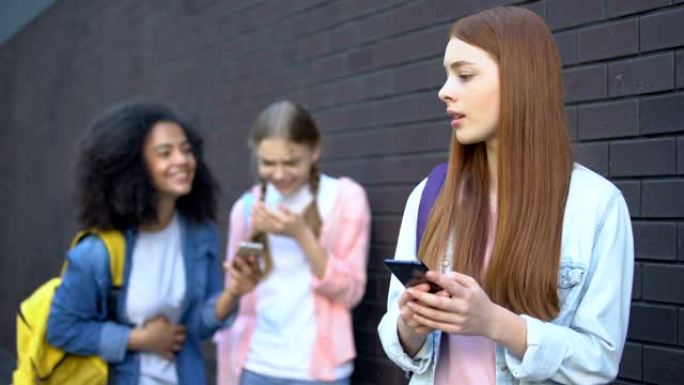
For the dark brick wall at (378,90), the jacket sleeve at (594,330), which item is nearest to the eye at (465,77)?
the jacket sleeve at (594,330)

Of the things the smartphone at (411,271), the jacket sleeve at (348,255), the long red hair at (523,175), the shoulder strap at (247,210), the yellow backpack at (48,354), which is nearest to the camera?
the smartphone at (411,271)

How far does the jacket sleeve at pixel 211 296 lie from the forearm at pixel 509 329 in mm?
2264

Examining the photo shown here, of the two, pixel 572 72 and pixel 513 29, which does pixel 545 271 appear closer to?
pixel 513 29

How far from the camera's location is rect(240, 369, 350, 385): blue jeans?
418cm

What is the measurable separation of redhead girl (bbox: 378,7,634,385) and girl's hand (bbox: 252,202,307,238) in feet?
5.02

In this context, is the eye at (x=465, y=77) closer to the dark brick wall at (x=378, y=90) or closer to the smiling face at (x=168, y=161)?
the dark brick wall at (x=378, y=90)

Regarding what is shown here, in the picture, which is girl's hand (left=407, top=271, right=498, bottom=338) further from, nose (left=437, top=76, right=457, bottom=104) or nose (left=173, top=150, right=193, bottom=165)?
nose (left=173, top=150, right=193, bottom=165)

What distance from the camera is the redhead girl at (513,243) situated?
7.48 feet

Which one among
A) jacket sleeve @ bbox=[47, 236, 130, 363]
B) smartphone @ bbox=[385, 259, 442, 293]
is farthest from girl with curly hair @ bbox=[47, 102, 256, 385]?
smartphone @ bbox=[385, 259, 442, 293]

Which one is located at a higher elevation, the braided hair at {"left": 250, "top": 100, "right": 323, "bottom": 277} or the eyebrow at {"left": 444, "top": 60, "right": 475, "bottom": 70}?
the eyebrow at {"left": 444, "top": 60, "right": 475, "bottom": 70}

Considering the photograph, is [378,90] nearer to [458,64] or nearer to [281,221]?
[281,221]

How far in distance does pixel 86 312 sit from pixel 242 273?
27.6 inches

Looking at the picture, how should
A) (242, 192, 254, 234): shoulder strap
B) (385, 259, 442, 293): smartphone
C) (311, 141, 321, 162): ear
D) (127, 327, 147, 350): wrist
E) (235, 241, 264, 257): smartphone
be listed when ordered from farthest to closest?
(242, 192, 254, 234): shoulder strap < (311, 141, 321, 162): ear < (235, 241, 264, 257): smartphone < (127, 327, 147, 350): wrist < (385, 259, 442, 293): smartphone

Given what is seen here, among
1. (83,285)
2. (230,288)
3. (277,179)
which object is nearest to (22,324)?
(83,285)
